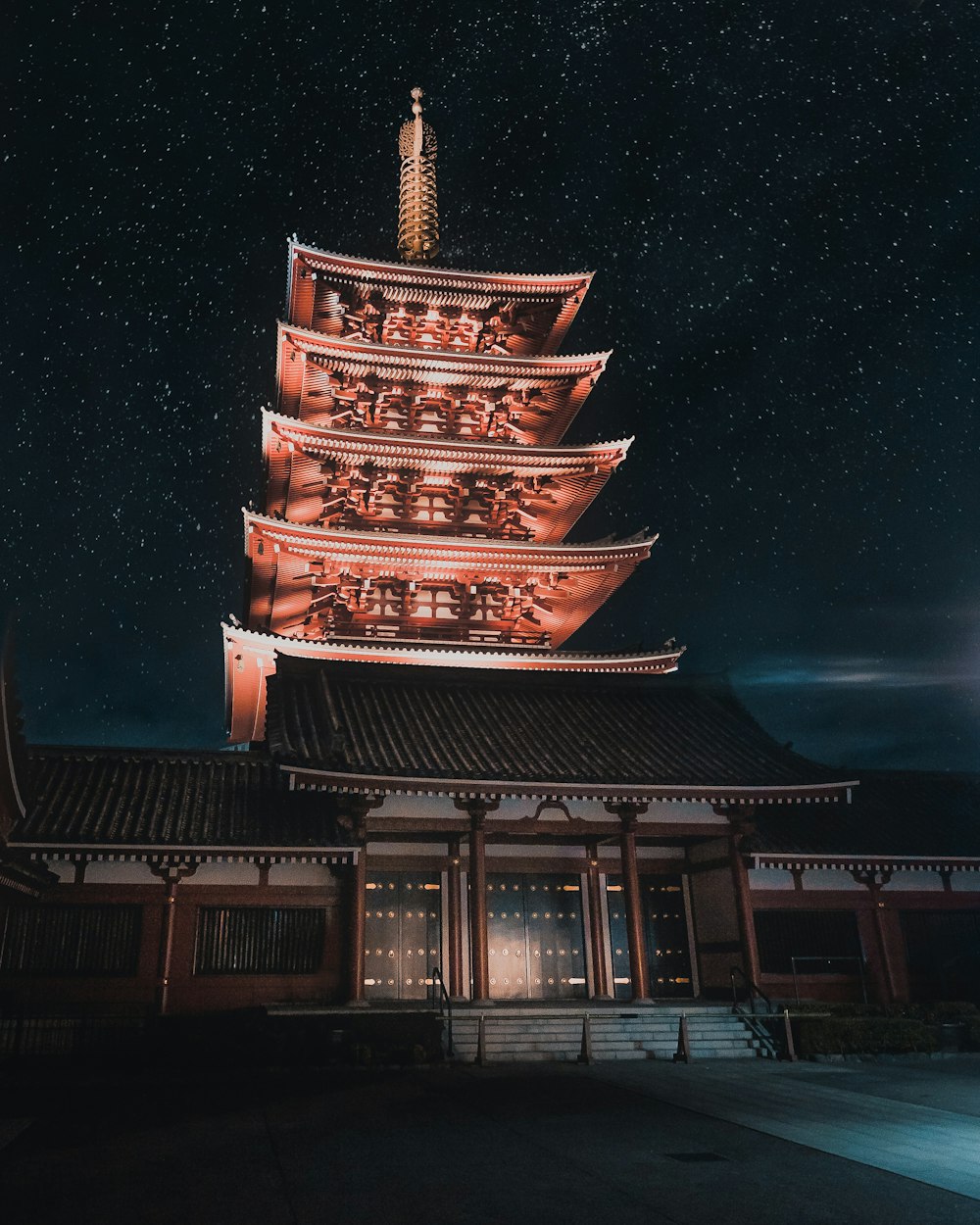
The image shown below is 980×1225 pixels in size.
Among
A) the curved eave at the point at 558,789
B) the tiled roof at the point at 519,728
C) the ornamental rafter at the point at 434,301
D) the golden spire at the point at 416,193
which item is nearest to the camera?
the curved eave at the point at 558,789

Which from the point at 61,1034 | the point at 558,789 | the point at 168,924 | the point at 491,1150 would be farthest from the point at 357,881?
the point at 491,1150

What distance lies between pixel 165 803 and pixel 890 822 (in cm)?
1672

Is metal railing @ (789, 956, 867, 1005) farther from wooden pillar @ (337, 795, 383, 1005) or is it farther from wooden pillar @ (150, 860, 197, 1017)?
wooden pillar @ (150, 860, 197, 1017)

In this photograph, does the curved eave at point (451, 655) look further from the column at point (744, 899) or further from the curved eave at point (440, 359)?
the curved eave at point (440, 359)

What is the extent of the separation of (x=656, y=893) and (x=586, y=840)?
221cm

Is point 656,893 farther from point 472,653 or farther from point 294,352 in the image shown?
point 294,352

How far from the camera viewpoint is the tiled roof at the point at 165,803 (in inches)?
639

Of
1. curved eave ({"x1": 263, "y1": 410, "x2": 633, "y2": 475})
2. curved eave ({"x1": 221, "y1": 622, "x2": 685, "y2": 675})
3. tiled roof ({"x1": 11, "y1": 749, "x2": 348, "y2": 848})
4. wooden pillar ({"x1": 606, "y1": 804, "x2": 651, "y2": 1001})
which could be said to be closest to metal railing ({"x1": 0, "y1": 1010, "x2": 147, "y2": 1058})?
tiled roof ({"x1": 11, "y1": 749, "x2": 348, "y2": 848})

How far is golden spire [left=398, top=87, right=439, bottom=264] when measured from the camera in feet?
100

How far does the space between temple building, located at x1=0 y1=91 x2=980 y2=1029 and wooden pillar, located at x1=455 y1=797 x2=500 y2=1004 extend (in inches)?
2.1

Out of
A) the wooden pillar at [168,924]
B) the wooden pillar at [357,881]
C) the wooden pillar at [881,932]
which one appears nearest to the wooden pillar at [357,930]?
the wooden pillar at [357,881]

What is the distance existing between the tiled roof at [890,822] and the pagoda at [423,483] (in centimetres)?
599

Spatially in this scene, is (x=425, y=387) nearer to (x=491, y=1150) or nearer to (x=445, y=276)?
(x=445, y=276)

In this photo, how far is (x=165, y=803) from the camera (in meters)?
17.6
